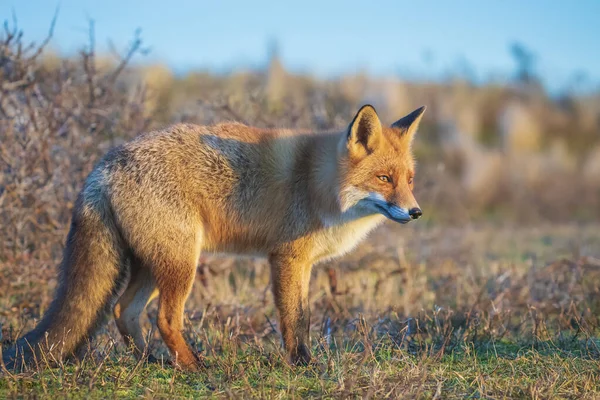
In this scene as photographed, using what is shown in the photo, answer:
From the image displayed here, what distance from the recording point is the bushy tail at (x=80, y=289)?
429 centimetres

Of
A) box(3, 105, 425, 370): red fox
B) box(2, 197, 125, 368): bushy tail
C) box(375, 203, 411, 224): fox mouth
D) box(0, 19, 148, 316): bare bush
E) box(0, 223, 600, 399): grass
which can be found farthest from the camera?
box(0, 19, 148, 316): bare bush

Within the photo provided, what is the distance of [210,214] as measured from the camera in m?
4.88

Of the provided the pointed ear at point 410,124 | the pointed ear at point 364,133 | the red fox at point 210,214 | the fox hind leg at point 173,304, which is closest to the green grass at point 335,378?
the fox hind leg at point 173,304

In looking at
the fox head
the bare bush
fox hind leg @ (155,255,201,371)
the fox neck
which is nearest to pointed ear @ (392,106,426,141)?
the fox head

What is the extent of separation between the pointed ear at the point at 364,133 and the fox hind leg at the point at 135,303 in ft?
5.79

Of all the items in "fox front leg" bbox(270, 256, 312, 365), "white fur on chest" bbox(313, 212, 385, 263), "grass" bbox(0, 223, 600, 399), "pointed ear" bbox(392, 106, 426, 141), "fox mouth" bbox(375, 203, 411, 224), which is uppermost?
"pointed ear" bbox(392, 106, 426, 141)

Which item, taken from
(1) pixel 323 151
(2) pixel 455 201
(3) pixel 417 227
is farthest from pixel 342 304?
(2) pixel 455 201

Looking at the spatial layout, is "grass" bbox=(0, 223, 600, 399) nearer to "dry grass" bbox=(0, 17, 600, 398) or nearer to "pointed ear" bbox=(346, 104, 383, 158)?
"dry grass" bbox=(0, 17, 600, 398)

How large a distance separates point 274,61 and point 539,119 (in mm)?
7724

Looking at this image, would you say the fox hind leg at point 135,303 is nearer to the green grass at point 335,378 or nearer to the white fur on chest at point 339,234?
the green grass at point 335,378

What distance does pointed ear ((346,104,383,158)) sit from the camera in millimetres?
4832

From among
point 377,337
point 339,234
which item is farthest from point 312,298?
point 339,234

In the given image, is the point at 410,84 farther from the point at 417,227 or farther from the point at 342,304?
the point at 342,304

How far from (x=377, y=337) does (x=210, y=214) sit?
157 centimetres
